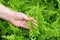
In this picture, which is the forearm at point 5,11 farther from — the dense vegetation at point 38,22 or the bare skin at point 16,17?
the dense vegetation at point 38,22

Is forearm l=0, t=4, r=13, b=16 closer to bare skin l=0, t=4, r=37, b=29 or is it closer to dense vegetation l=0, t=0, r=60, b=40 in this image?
bare skin l=0, t=4, r=37, b=29

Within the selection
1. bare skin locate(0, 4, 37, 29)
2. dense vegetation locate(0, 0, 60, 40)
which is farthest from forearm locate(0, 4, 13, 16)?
dense vegetation locate(0, 0, 60, 40)

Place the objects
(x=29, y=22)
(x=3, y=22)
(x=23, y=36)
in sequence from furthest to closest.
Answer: (x=3, y=22) → (x=23, y=36) → (x=29, y=22)

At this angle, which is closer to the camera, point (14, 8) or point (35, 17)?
point (35, 17)

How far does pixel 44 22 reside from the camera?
2033mm

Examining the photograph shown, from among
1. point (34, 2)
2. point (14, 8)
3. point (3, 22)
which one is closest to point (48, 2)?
point (34, 2)

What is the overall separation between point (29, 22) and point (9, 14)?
24cm

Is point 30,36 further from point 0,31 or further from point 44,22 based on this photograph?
point 0,31

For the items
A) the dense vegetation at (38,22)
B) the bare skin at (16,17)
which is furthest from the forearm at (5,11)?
the dense vegetation at (38,22)

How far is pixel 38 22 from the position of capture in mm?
2010

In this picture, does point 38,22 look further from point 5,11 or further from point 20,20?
point 5,11

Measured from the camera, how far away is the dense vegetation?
6.54 feet

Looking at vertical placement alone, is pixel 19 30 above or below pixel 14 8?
below

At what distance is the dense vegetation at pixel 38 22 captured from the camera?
1.99 meters
